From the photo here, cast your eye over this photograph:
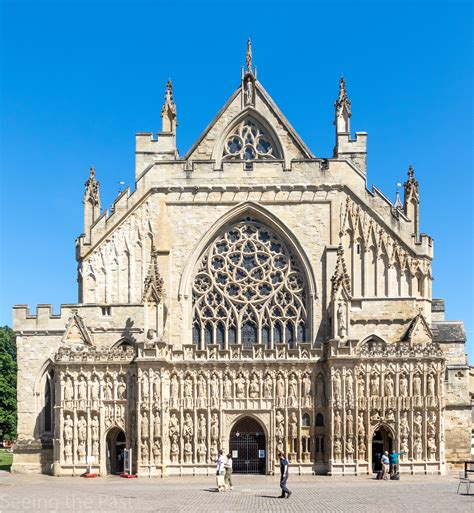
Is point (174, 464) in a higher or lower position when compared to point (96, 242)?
lower

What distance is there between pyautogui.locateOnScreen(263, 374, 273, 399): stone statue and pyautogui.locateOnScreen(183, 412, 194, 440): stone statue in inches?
139

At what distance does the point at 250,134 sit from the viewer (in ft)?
159

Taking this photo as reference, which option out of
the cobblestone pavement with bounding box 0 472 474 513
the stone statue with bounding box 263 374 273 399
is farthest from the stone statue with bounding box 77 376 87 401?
the stone statue with bounding box 263 374 273 399

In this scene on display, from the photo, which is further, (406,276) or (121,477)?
(406,276)

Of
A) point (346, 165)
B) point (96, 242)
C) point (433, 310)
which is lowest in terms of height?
point (433, 310)

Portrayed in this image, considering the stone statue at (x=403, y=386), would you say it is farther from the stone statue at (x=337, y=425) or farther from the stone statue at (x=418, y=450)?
the stone statue at (x=337, y=425)

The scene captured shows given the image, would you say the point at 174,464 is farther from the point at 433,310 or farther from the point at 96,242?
the point at 433,310

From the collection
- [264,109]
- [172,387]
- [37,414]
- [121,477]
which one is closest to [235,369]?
[172,387]

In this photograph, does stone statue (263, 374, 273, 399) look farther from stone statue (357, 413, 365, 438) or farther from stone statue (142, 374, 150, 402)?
stone statue (142, 374, 150, 402)

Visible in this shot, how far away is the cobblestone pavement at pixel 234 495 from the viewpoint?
2889 centimetres

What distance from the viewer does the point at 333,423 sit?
139 feet

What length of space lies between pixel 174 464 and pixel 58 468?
5160 mm

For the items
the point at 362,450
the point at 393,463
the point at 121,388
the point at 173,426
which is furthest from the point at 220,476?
the point at 121,388

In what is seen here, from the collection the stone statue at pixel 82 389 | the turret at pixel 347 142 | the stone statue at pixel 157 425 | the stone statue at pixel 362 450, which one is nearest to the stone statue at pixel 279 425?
the stone statue at pixel 362 450
